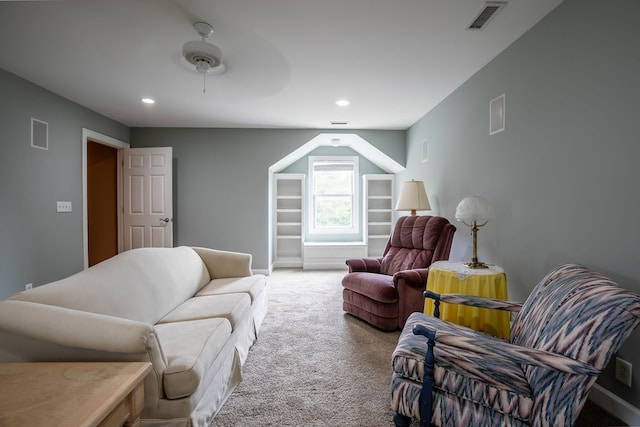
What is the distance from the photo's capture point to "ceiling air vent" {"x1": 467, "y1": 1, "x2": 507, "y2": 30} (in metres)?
1.95

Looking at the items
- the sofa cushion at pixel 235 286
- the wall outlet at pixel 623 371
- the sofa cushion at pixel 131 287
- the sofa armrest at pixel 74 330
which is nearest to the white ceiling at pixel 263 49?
the sofa cushion at pixel 131 287

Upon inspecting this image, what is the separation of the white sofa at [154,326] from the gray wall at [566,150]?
7.40ft

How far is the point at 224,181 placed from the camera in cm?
506

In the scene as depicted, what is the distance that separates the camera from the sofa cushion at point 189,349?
137 cm

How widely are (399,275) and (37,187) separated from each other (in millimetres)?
3977

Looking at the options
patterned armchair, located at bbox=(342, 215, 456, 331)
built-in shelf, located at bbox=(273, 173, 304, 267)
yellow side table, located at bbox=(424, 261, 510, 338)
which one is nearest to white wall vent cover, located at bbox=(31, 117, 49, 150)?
built-in shelf, located at bbox=(273, 173, 304, 267)

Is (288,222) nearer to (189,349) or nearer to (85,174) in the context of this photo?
(85,174)

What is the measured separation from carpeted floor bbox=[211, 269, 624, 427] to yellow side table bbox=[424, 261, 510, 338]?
583 millimetres

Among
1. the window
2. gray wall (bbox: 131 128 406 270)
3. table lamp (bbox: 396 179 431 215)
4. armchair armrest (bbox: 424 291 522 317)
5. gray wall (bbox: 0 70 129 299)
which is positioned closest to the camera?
armchair armrest (bbox: 424 291 522 317)

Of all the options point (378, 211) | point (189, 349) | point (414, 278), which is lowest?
point (189, 349)

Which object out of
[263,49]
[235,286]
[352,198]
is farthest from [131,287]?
[352,198]

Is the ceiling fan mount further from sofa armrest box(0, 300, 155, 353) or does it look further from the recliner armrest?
the recliner armrest

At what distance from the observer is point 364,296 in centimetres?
299

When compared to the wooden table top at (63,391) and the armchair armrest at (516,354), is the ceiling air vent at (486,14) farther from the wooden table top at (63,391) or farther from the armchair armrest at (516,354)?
the wooden table top at (63,391)
